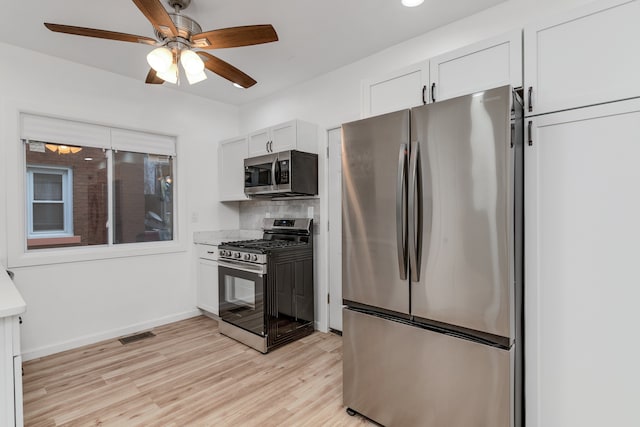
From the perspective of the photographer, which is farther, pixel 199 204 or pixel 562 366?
pixel 199 204

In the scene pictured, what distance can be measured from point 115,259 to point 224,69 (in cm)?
239

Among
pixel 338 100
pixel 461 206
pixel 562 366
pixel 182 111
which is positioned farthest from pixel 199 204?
pixel 562 366

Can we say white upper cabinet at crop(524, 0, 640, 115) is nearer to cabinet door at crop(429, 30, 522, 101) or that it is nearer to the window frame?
cabinet door at crop(429, 30, 522, 101)

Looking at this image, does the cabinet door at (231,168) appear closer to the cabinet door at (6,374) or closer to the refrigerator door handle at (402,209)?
the refrigerator door handle at (402,209)

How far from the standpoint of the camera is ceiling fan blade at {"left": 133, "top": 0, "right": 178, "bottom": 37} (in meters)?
1.61

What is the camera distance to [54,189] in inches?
126

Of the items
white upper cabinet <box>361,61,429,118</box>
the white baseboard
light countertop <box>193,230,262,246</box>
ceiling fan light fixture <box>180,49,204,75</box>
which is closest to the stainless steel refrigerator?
white upper cabinet <box>361,61,429,118</box>

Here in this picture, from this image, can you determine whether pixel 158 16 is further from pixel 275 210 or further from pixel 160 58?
pixel 275 210

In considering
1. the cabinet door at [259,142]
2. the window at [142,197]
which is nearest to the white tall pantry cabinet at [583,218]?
the cabinet door at [259,142]

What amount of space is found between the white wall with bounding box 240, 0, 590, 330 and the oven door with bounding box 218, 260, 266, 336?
2.55 ft

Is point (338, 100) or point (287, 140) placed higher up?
point (338, 100)

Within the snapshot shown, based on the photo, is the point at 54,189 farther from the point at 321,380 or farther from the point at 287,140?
the point at 321,380

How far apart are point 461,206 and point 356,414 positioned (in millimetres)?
1499

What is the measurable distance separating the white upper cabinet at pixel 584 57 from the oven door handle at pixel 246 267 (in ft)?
7.59
